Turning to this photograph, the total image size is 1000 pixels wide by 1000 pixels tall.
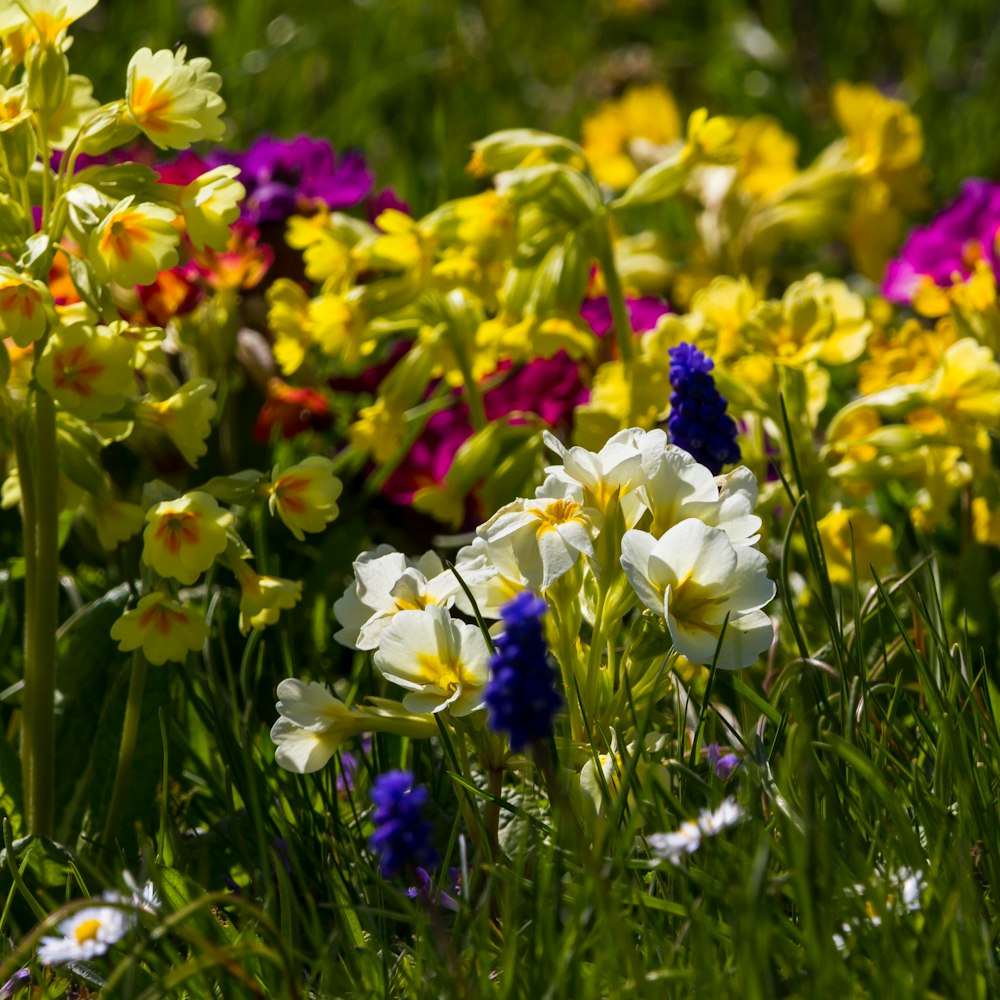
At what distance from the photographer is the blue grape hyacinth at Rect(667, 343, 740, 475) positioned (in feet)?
4.59

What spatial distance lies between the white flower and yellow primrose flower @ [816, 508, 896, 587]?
0.92 meters

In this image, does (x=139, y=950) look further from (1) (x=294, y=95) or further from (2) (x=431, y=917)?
(1) (x=294, y=95)

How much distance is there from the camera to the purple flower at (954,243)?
235cm

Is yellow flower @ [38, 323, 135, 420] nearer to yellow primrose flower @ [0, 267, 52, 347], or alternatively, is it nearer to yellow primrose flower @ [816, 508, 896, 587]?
yellow primrose flower @ [0, 267, 52, 347]

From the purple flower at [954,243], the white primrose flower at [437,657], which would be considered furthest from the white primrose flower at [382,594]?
the purple flower at [954,243]

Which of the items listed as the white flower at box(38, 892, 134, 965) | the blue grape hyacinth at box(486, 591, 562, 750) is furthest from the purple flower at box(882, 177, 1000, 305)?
the white flower at box(38, 892, 134, 965)

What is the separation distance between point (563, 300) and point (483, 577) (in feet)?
2.16

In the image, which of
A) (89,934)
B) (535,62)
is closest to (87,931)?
(89,934)

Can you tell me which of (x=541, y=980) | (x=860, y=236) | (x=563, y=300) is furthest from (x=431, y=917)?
(x=860, y=236)

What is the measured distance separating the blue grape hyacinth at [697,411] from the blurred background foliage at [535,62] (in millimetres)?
1949

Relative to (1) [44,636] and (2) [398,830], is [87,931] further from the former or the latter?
(1) [44,636]

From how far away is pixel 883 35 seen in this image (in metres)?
4.76

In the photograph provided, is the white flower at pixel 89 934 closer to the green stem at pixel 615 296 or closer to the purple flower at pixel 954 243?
the green stem at pixel 615 296

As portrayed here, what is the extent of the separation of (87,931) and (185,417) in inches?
22.8
